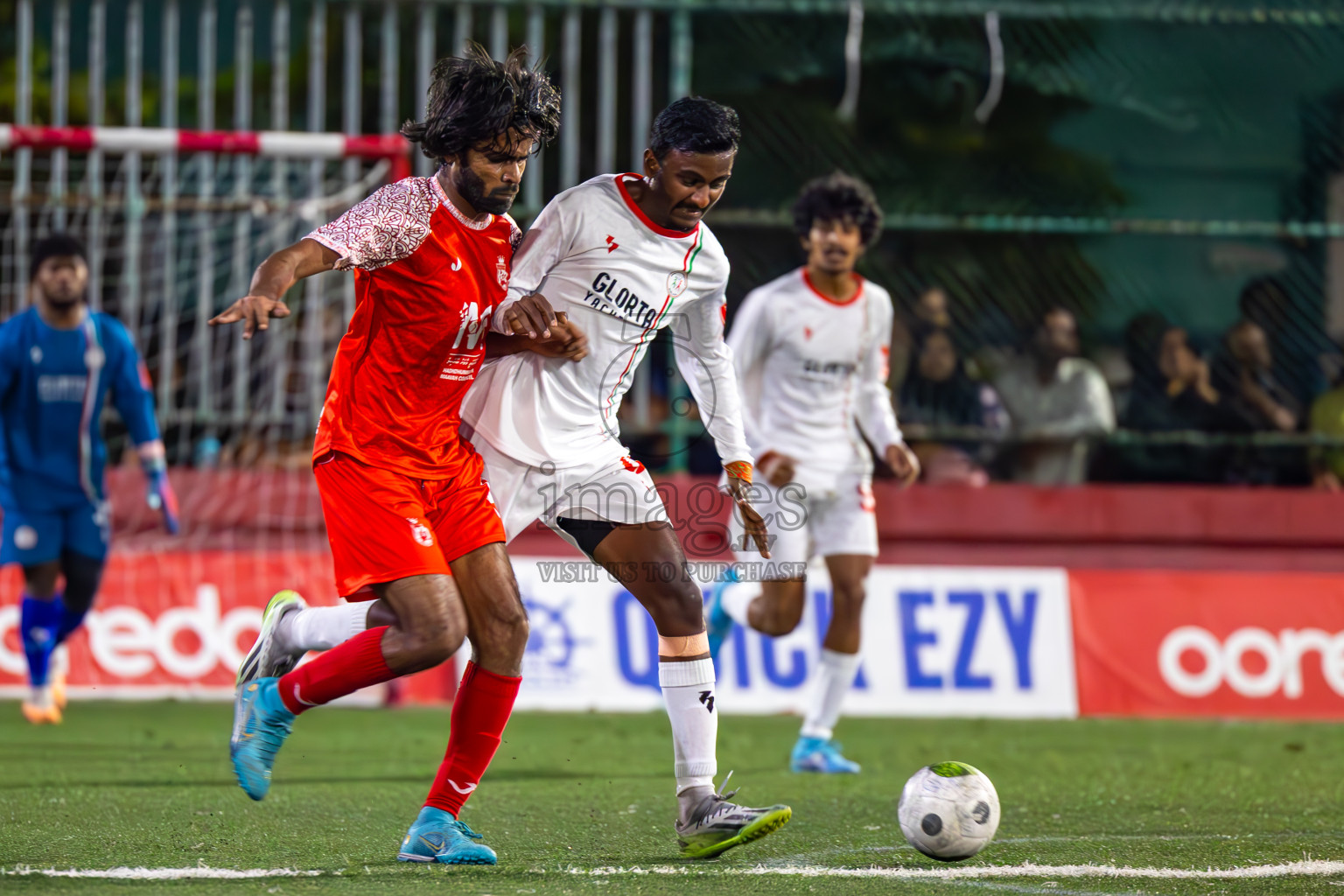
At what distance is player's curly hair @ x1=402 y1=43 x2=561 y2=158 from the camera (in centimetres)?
430

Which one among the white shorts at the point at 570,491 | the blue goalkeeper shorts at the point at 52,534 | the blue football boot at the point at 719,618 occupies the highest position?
the white shorts at the point at 570,491

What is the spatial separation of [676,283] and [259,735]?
174cm

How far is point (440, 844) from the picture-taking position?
4391mm

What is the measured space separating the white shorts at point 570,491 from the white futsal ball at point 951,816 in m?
1.07

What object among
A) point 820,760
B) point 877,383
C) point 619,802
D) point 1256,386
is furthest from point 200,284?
point 1256,386

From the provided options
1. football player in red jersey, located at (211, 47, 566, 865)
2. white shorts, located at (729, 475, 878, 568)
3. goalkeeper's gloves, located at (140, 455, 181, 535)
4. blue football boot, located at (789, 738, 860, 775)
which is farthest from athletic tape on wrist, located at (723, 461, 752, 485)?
goalkeeper's gloves, located at (140, 455, 181, 535)

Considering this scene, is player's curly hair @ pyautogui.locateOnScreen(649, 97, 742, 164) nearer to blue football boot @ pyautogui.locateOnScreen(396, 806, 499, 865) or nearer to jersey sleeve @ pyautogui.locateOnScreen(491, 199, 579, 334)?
jersey sleeve @ pyautogui.locateOnScreen(491, 199, 579, 334)

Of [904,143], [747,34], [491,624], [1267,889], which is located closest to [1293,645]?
[904,143]

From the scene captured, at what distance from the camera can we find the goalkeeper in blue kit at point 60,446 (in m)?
8.39

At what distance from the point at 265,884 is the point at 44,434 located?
527 centimetres

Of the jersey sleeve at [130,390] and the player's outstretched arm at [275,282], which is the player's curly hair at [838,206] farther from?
the jersey sleeve at [130,390]

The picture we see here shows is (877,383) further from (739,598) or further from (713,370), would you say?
(713,370)

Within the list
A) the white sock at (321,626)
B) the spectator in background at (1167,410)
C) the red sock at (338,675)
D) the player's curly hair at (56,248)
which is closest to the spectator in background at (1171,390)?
the spectator in background at (1167,410)

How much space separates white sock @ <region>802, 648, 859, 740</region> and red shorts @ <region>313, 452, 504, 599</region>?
2.87 metres
